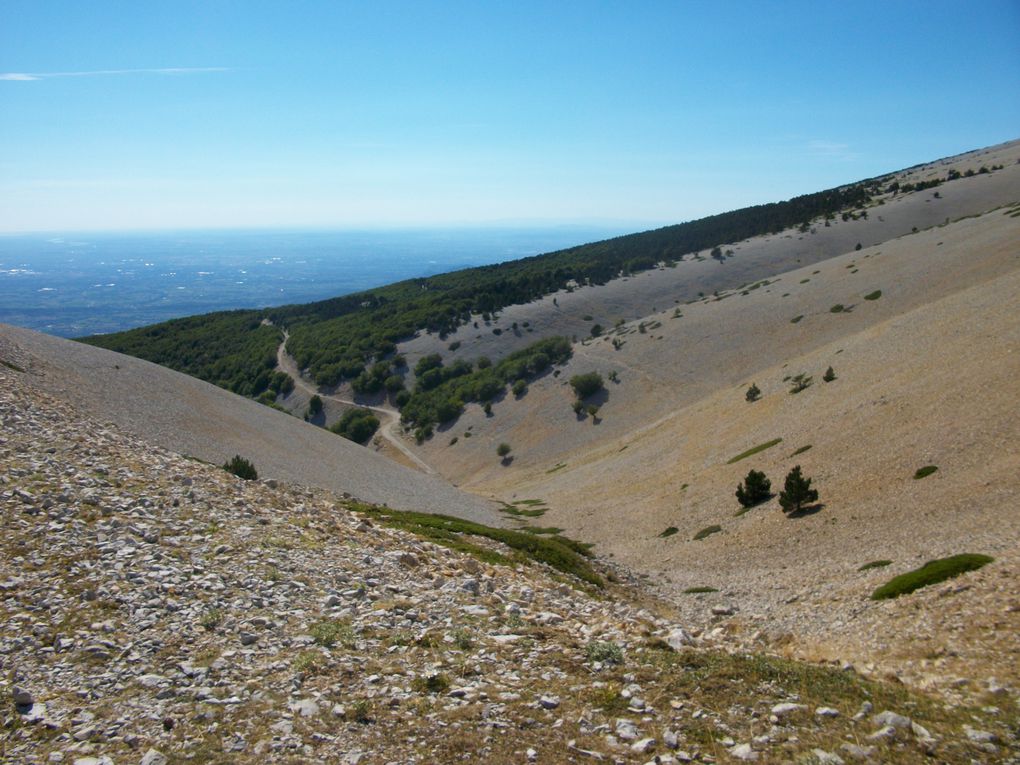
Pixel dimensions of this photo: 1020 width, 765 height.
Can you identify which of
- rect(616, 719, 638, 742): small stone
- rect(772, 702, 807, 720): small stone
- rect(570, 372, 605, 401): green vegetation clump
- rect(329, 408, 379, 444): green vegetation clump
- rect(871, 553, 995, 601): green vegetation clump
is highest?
rect(616, 719, 638, 742): small stone

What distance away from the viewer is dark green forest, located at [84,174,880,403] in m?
86.0

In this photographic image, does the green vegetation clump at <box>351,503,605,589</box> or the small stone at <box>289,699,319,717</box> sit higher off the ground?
the small stone at <box>289,699,319,717</box>

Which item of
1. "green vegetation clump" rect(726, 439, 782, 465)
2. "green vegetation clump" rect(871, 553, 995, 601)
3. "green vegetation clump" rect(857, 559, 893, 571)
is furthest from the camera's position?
"green vegetation clump" rect(726, 439, 782, 465)

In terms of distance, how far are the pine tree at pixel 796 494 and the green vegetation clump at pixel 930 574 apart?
347 inches

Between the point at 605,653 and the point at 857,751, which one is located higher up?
the point at 857,751

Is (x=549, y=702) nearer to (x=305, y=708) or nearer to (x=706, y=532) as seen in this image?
(x=305, y=708)

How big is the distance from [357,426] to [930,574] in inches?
2378

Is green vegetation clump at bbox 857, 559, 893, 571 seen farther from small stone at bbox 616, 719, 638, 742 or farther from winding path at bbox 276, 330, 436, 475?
winding path at bbox 276, 330, 436, 475

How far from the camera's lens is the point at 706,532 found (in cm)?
2530

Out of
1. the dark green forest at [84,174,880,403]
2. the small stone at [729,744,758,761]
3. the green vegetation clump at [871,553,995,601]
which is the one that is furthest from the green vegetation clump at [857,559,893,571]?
the dark green forest at [84,174,880,403]

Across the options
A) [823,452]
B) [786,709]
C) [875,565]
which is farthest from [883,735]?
[823,452]

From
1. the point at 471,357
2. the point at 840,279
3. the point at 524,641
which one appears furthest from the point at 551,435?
the point at 524,641

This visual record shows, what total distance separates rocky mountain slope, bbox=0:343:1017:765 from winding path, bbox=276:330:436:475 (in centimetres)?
4379

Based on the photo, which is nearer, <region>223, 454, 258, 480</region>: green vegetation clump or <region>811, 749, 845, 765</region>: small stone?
<region>811, 749, 845, 765</region>: small stone
